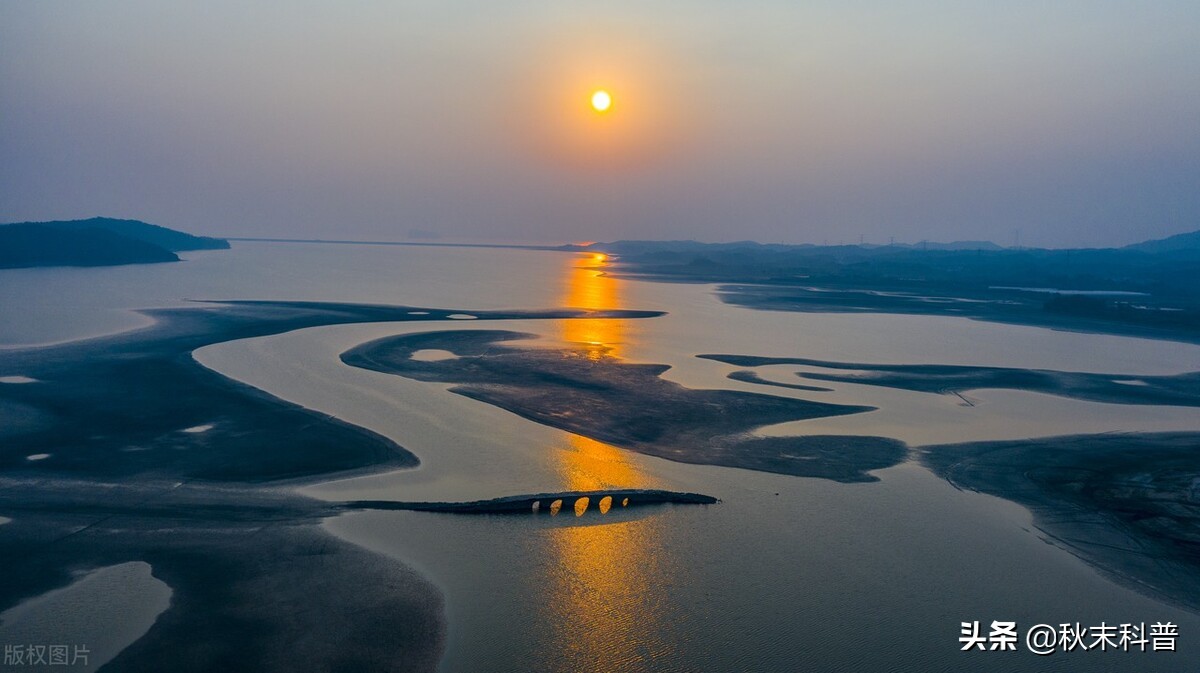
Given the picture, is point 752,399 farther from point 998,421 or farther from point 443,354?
point 443,354

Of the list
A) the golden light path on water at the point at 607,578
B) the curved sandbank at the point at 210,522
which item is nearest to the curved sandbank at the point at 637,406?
the golden light path on water at the point at 607,578

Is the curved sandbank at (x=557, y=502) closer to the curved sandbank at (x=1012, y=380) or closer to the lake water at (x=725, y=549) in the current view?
the lake water at (x=725, y=549)

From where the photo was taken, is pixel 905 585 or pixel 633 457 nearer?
pixel 905 585

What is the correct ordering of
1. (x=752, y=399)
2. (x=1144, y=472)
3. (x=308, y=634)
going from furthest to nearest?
(x=752, y=399) → (x=1144, y=472) → (x=308, y=634)

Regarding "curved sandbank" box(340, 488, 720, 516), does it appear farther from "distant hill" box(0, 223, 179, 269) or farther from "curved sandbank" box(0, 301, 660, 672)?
"distant hill" box(0, 223, 179, 269)

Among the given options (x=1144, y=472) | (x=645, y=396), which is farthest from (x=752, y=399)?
(x=1144, y=472)

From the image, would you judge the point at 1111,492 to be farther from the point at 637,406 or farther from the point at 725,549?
the point at 637,406
